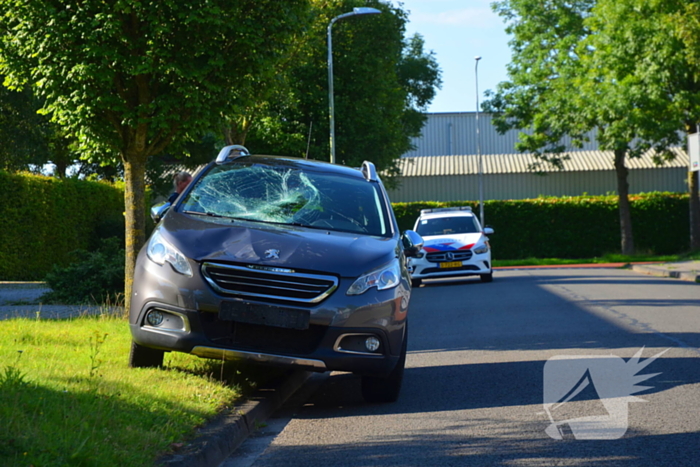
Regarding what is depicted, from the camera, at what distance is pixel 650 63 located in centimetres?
3300

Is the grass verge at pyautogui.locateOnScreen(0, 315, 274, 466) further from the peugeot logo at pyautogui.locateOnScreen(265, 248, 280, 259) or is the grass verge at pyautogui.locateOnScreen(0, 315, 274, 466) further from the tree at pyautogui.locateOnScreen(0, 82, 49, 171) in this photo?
the tree at pyautogui.locateOnScreen(0, 82, 49, 171)

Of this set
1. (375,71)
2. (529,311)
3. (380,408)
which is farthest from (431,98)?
(380,408)

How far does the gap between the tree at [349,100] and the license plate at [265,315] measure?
1043 inches

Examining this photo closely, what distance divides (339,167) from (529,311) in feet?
21.5

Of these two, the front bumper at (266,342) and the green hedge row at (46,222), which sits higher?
the green hedge row at (46,222)

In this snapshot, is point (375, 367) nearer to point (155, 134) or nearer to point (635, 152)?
point (155, 134)

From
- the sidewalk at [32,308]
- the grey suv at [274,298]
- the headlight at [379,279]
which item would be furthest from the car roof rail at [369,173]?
the sidewalk at [32,308]

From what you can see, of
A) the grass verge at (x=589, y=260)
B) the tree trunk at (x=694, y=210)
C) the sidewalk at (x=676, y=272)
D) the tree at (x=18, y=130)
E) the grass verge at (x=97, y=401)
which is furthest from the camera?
the grass verge at (x=589, y=260)

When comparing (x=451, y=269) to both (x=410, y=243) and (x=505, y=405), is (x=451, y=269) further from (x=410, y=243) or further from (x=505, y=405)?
(x=505, y=405)

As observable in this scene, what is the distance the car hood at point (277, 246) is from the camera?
6449mm

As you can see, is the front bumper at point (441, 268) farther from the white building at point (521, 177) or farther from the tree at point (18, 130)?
the white building at point (521, 177)

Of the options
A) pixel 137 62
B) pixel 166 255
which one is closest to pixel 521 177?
pixel 137 62

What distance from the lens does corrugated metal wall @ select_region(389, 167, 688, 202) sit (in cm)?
5250

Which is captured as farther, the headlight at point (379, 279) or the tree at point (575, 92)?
the tree at point (575, 92)
